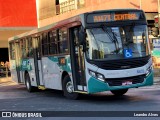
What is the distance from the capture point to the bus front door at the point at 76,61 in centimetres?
1369

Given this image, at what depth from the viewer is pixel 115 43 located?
13.2 meters

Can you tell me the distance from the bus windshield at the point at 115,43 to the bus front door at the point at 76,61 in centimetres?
66

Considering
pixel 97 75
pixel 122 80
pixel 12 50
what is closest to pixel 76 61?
pixel 97 75

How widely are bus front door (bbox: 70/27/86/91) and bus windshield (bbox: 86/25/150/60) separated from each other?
656mm

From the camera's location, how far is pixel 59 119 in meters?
10.4

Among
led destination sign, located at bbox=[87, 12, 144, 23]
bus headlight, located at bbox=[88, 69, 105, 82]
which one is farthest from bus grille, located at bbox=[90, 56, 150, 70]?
led destination sign, located at bbox=[87, 12, 144, 23]

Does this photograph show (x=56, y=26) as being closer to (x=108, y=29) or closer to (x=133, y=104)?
(x=108, y=29)

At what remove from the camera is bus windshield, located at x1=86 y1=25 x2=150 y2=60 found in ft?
43.0

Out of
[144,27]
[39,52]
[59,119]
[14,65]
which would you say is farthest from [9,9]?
[59,119]

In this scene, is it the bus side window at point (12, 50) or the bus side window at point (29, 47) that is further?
the bus side window at point (12, 50)

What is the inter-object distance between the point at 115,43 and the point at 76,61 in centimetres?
163

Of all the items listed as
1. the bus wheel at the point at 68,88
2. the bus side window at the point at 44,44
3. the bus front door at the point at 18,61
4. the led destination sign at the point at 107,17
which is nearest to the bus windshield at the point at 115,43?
the led destination sign at the point at 107,17

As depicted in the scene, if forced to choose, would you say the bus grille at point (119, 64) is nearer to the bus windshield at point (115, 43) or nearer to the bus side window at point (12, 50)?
the bus windshield at point (115, 43)

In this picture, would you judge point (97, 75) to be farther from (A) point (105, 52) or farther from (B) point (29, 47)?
(B) point (29, 47)
